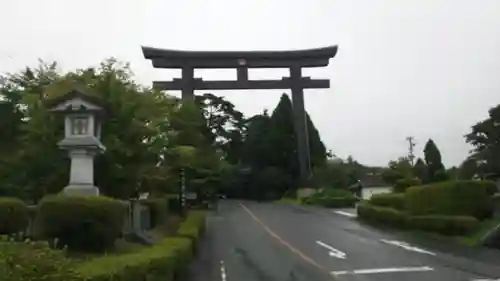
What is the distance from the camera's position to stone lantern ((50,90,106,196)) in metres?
16.6

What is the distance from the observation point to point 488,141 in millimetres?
41469

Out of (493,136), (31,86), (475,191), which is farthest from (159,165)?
(493,136)

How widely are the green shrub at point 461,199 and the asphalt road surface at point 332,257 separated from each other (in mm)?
2224


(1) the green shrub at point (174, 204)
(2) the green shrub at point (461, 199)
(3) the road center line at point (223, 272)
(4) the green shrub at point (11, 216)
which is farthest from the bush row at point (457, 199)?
(4) the green shrub at point (11, 216)

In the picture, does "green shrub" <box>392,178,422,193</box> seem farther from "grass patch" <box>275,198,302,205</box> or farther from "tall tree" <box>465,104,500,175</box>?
"grass patch" <box>275,198,302,205</box>

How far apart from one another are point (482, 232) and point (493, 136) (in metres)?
21.6

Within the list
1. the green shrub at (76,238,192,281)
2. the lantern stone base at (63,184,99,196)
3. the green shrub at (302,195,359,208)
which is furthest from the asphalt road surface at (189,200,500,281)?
the green shrub at (302,195,359,208)

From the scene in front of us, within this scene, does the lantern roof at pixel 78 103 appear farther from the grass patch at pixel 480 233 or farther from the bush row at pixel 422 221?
the bush row at pixel 422 221

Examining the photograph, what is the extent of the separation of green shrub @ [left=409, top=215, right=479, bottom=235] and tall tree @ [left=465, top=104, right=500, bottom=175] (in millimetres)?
16942

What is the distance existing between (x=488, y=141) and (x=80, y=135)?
31376mm

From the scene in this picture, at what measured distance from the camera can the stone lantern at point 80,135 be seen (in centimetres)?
1659

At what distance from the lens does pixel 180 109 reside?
3130 centimetres

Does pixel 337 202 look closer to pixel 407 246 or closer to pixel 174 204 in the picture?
pixel 174 204

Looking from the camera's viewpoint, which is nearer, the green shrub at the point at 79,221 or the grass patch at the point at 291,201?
the green shrub at the point at 79,221
